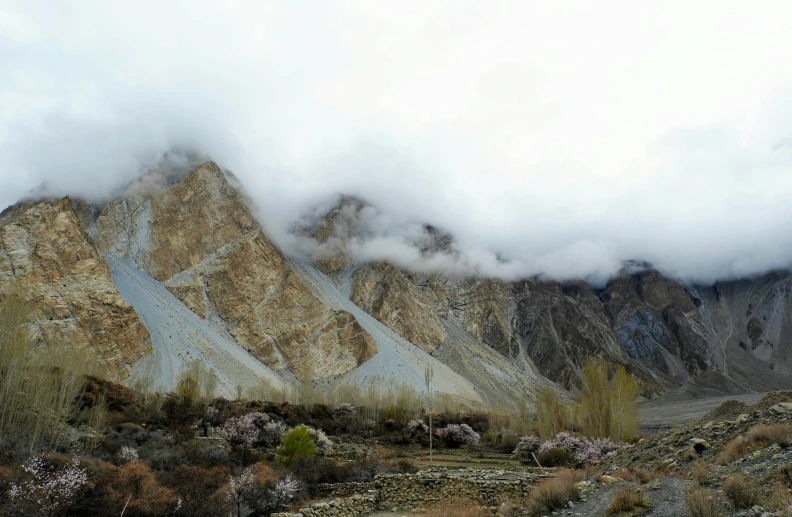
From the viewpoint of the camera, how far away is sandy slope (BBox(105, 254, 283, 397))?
61312 mm

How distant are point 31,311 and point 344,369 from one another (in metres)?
46.9

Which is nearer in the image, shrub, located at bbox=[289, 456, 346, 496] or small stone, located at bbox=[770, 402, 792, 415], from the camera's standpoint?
small stone, located at bbox=[770, 402, 792, 415]

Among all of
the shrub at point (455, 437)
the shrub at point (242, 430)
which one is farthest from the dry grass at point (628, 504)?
the shrub at point (455, 437)

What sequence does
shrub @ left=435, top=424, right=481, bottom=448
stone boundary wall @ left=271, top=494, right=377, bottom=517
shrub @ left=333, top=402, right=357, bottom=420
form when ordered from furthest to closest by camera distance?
1. shrub @ left=333, top=402, right=357, bottom=420
2. shrub @ left=435, top=424, right=481, bottom=448
3. stone boundary wall @ left=271, top=494, right=377, bottom=517

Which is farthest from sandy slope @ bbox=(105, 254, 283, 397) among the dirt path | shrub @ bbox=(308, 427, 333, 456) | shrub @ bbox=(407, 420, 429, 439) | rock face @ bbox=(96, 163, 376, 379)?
the dirt path

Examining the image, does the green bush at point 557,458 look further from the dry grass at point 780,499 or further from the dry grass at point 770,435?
the dry grass at point 780,499

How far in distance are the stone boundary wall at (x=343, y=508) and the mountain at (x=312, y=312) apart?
36812 mm

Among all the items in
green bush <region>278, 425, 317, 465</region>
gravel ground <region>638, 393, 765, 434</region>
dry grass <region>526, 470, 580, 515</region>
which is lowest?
gravel ground <region>638, 393, 765, 434</region>

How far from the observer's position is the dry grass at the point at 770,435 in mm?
10923

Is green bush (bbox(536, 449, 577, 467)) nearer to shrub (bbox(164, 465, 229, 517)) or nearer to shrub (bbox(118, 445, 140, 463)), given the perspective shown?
shrub (bbox(164, 465, 229, 517))

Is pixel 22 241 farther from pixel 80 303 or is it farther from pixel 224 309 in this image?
pixel 224 309

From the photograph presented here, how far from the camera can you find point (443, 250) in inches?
5817

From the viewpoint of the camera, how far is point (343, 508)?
1495cm

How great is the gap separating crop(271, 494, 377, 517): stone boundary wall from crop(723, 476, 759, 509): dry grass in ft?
31.3
